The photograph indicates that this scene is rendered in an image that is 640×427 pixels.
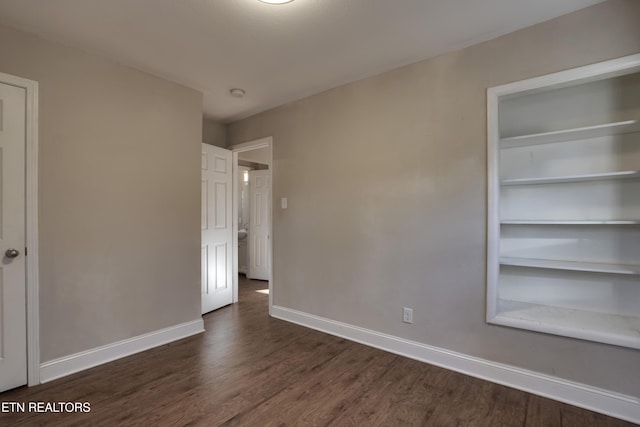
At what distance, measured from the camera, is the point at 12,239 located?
2.09 m

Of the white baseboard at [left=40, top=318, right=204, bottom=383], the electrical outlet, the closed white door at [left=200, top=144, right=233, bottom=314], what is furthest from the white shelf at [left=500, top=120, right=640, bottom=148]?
the white baseboard at [left=40, top=318, right=204, bottom=383]

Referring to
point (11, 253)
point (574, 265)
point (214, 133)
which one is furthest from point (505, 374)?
point (214, 133)

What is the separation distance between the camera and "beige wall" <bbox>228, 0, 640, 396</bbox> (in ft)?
6.48

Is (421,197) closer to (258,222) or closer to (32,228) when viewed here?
(32,228)

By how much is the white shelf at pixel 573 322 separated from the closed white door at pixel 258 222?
13.3 feet

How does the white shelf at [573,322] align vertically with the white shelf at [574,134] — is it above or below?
below

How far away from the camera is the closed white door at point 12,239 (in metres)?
2.05

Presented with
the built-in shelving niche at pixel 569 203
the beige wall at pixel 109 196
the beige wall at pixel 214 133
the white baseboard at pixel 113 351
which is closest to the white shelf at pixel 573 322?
the built-in shelving niche at pixel 569 203

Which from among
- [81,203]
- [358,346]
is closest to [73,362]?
[81,203]

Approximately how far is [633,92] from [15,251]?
430 centimetres

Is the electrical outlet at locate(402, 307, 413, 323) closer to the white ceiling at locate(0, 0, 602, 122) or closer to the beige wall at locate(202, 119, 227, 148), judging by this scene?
the white ceiling at locate(0, 0, 602, 122)

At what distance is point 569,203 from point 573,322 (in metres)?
0.85

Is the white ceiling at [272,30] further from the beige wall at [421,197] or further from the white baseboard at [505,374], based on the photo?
the white baseboard at [505,374]

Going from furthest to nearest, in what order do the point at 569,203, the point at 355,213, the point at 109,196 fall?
the point at 355,213, the point at 109,196, the point at 569,203
